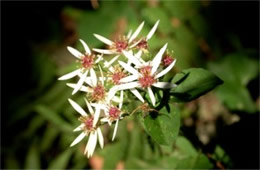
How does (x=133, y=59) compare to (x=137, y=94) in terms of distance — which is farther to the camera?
(x=133, y=59)

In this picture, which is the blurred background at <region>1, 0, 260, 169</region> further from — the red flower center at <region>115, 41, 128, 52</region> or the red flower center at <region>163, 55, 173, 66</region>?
the red flower center at <region>115, 41, 128, 52</region>

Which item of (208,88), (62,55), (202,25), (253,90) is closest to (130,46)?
(208,88)

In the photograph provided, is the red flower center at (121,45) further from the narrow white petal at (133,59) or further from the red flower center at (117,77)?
the red flower center at (117,77)

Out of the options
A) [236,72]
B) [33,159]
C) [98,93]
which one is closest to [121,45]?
[98,93]

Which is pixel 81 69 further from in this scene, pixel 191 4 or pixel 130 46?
pixel 191 4

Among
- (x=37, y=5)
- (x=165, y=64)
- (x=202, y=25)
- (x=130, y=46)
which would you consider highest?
(x=37, y=5)

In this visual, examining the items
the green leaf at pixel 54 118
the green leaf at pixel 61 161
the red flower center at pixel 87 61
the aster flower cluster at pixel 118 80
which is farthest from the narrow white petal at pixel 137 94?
the green leaf at pixel 61 161

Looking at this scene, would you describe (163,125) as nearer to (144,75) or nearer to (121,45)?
(144,75)
